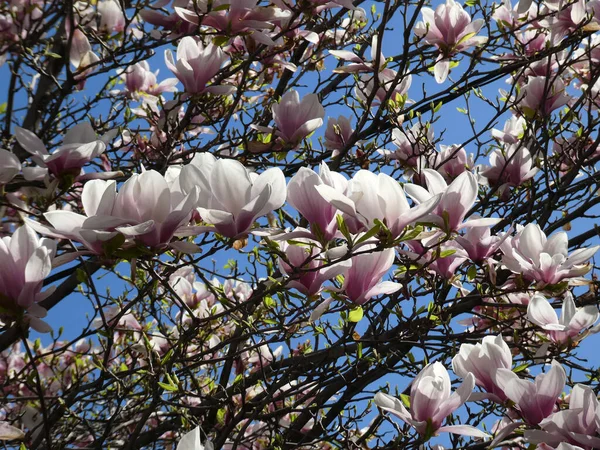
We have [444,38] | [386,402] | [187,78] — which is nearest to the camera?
[386,402]

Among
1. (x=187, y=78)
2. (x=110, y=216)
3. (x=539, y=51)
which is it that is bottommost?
(x=110, y=216)

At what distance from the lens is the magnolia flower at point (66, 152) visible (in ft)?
5.32

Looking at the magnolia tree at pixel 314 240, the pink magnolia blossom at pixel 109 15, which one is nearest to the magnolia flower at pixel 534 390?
the magnolia tree at pixel 314 240

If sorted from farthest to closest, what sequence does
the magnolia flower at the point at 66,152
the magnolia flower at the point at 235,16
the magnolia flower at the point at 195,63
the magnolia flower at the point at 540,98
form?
the magnolia flower at the point at 540,98 < the magnolia flower at the point at 195,63 < the magnolia flower at the point at 235,16 < the magnolia flower at the point at 66,152

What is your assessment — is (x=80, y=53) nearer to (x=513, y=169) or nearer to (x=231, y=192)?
(x=231, y=192)

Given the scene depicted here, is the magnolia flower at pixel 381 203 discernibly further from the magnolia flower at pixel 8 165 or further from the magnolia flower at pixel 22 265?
the magnolia flower at pixel 8 165

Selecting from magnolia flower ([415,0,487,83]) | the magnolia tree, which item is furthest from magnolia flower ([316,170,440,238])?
magnolia flower ([415,0,487,83])

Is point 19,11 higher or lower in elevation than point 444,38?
higher

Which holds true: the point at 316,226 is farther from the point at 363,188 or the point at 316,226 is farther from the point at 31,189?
the point at 31,189

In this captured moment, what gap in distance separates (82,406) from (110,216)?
171 centimetres

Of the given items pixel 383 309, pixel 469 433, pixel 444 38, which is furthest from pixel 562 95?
pixel 469 433

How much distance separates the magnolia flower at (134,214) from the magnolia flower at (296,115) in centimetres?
114

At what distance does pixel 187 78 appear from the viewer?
2238 millimetres

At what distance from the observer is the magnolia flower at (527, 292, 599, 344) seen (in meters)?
1.64
